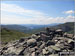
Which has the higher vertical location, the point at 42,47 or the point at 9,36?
the point at 42,47

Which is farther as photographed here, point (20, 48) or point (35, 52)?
point (20, 48)

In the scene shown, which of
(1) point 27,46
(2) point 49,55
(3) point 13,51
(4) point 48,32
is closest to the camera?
(2) point 49,55

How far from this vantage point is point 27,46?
25.0 meters

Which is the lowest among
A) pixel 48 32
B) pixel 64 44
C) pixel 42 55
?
pixel 42 55

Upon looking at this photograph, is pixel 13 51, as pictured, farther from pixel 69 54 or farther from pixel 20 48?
pixel 69 54

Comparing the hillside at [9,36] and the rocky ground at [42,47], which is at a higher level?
the rocky ground at [42,47]

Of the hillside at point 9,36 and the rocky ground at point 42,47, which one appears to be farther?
the hillside at point 9,36

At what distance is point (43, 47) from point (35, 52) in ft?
8.37

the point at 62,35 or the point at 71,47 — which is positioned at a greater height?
the point at 62,35

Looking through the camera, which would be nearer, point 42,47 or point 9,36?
point 42,47

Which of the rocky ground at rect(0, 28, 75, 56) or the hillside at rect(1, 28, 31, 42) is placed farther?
the hillside at rect(1, 28, 31, 42)

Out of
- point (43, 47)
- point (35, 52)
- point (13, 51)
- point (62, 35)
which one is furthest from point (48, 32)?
point (13, 51)

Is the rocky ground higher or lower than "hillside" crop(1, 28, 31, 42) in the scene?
higher

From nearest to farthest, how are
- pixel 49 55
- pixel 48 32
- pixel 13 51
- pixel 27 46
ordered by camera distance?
pixel 49 55 < pixel 13 51 < pixel 27 46 < pixel 48 32
